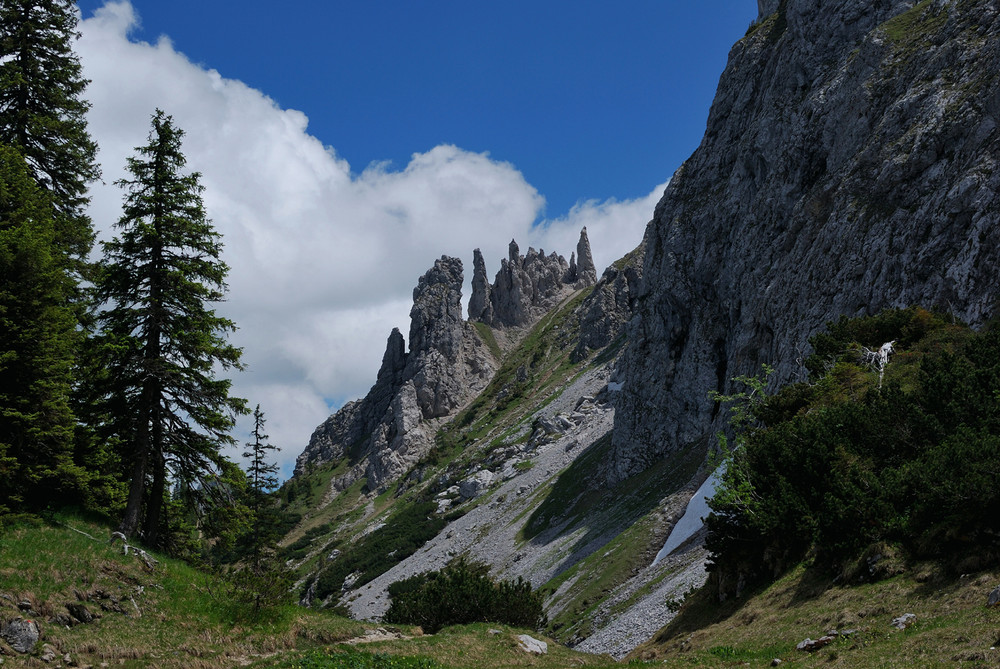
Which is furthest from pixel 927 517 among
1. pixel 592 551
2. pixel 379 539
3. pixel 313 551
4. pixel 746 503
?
pixel 313 551

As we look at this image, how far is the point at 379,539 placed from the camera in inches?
4309

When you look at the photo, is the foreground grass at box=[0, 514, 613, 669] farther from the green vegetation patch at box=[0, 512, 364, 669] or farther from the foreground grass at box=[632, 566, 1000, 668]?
the foreground grass at box=[632, 566, 1000, 668]

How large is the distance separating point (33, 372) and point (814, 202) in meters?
53.3

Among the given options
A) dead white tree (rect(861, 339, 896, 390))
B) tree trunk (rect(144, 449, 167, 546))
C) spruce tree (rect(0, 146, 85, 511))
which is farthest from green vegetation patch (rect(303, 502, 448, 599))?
spruce tree (rect(0, 146, 85, 511))

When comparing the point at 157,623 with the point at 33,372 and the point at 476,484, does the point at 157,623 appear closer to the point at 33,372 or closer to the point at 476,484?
the point at 33,372

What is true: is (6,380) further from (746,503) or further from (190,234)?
(746,503)

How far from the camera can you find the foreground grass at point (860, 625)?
1030 centimetres

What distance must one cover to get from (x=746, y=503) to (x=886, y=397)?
20.0 ft

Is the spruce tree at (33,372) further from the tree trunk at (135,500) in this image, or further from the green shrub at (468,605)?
the green shrub at (468,605)

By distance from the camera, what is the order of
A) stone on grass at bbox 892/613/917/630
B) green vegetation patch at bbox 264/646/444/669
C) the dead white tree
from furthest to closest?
1. the dead white tree
2. green vegetation patch at bbox 264/646/444/669
3. stone on grass at bbox 892/613/917/630

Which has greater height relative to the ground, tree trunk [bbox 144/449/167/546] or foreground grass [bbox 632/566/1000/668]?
tree trunk [bbox 144/449/167/546]

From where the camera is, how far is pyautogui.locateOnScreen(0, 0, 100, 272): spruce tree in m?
24.4

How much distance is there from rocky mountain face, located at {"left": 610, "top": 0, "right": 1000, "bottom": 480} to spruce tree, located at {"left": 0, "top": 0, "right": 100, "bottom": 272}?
42670 mm

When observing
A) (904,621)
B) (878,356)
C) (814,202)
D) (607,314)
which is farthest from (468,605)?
(607,314)
